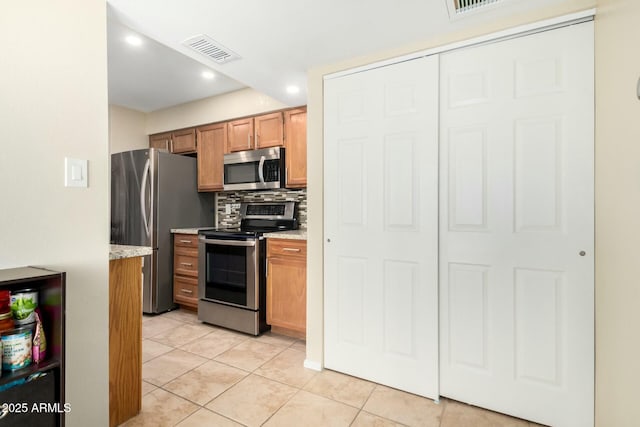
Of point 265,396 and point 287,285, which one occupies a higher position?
point 287,285

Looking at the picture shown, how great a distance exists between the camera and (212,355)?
241 centimetres

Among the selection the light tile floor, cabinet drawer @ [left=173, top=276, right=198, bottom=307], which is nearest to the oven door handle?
cabinet drawer @ [left=173, top=276, right=198, bottom=307]

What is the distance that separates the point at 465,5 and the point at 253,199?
2785mm

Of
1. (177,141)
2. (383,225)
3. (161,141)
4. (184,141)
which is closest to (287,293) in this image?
(383,225)

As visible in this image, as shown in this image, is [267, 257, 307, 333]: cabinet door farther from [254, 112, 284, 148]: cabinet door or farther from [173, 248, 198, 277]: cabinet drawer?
[254, 112, 284, 148]: cabinet door

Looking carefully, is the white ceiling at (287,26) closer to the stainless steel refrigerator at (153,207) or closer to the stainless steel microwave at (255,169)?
the stainless steel microwave at (255,169)

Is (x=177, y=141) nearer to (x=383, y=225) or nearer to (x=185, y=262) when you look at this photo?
(x=185, y=262)

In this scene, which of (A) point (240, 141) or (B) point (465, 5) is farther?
(A) point (240, 141)

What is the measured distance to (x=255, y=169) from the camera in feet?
10.8

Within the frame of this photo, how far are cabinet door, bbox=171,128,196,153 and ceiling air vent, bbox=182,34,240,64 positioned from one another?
192cm

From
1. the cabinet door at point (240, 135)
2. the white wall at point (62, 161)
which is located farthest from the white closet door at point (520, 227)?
the cabinet door at point (240, 135)

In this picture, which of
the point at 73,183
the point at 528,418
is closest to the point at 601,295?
the point at 528,418

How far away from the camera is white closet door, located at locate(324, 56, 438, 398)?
6.00 feet

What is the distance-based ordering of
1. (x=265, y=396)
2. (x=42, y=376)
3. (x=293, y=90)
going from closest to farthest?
(x=42, y=376) → (x=265, y=396) → (x=293, y=90)
